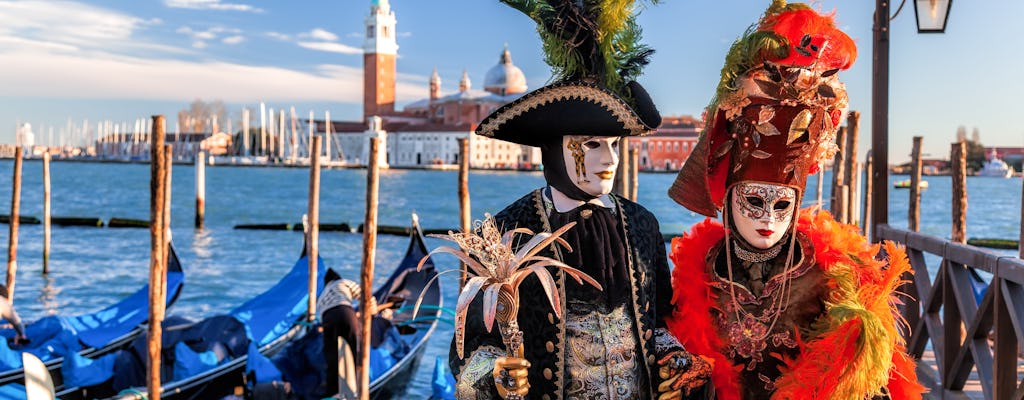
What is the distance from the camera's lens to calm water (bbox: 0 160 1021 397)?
51.3 ft

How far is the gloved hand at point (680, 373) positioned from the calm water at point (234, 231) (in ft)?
21.4

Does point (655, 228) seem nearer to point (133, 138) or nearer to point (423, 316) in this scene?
point (423, 316)

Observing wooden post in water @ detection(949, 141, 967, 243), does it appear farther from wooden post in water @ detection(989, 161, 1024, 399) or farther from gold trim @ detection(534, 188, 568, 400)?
gold trim @ detection(534, 188, 568, 400)

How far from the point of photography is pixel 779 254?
2424 millimetres

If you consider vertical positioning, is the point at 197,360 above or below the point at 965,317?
below

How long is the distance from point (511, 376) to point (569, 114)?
2.10 feet

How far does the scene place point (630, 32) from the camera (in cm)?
246

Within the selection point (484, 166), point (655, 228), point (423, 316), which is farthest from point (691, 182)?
point (484, 166)

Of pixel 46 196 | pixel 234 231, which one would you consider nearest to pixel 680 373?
pixel 46 196

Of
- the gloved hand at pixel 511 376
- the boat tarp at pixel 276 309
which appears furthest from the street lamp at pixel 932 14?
the boat tarp at pixel 276 309

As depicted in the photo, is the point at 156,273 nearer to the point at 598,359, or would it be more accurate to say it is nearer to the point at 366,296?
the point at 366,296

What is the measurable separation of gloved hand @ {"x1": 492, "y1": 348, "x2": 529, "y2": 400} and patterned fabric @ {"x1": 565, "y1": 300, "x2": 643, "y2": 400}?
262mm

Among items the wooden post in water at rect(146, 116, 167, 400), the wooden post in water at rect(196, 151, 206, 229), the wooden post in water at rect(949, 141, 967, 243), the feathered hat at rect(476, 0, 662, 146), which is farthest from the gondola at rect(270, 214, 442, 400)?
the wooden post in water at rect(196, 151, 206, 229)

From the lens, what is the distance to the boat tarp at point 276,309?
7.95 metres
